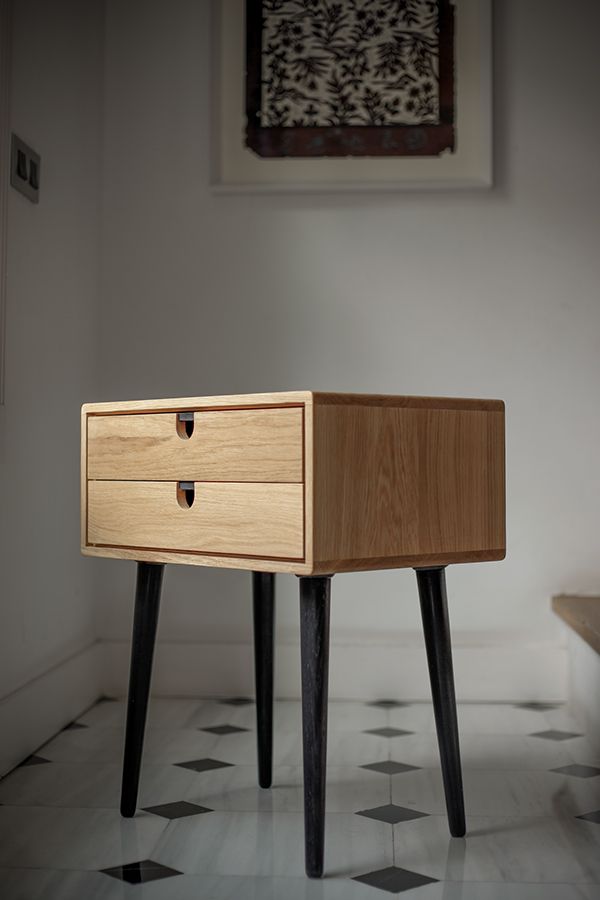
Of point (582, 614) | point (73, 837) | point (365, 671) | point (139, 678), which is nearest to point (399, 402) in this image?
point (139, 678)

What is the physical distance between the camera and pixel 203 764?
203 centimetres

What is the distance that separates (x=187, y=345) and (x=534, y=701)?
1.32 m

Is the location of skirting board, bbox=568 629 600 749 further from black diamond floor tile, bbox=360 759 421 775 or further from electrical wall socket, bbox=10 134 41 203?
electrical wall socket, bbox=10 134 41 203

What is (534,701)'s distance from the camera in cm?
261

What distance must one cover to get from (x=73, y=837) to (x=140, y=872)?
0.20 metres

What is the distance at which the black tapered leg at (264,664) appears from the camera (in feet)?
6.12

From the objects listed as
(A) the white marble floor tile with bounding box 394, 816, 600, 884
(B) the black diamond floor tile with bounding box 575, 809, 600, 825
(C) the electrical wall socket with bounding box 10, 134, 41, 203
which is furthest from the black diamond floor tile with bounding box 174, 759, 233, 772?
(C) the electrical wall socket with bounding box 10, 134, 41, 203

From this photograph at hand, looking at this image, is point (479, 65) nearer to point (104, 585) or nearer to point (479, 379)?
point (479, 379)

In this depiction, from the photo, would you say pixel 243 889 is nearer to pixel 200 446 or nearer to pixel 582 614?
pixel 200 446

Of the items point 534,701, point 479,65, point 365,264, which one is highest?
point 479,65

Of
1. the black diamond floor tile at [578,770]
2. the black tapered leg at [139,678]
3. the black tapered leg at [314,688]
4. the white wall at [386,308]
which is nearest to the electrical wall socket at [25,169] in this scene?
the white wall at [386,308]

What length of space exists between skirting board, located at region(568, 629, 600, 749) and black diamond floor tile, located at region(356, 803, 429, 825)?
60 cm

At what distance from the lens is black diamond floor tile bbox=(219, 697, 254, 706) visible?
260 cm

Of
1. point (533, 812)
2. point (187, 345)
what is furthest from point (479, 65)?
point (533, 812)
